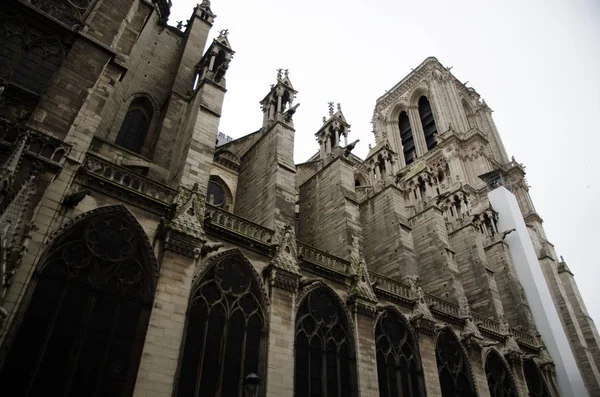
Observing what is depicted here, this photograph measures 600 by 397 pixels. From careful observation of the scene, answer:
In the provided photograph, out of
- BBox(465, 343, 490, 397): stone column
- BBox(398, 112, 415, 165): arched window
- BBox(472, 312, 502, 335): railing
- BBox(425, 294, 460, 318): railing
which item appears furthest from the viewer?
BBox(398, 112, 415, 165): arched window

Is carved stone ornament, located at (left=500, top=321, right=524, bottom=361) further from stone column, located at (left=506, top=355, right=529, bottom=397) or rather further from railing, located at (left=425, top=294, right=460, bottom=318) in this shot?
railing, located at (left=425, top=294, right=460, bottom=318)

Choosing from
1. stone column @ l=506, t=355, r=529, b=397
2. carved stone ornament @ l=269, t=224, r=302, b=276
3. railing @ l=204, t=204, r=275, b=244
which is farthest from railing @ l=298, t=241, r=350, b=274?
stone column @ l=506, t=355, r=529, b=397

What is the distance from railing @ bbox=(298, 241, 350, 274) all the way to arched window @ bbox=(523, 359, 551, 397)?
12667 millimetres

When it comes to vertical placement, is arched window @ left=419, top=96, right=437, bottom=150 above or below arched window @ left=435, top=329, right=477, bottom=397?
above

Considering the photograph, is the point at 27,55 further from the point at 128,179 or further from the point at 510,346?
the point at 510,346

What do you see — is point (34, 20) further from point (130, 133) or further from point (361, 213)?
point (361, 213)

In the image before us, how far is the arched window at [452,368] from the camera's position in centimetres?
1636

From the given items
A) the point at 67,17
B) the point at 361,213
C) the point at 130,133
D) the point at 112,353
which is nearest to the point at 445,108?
the point at 361,213

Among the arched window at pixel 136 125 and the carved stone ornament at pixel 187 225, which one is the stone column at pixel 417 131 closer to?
the arched window at pixel 136 125

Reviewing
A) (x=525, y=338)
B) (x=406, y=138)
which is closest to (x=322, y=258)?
(x=525, y=338)

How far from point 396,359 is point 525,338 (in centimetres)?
1131

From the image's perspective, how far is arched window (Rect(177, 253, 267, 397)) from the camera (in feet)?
33.9

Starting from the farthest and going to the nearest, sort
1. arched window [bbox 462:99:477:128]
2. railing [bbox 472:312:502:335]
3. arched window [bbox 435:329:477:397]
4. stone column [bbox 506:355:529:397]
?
arched window [bbox 462:99:477:128] < railing [bbox 472:312:502:335] < stone column [bbox 506:355:529:397] < arched window [bbox 435:329:477:397]

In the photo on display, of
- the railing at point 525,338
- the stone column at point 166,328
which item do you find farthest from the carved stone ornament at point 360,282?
the railing at point 525,338
